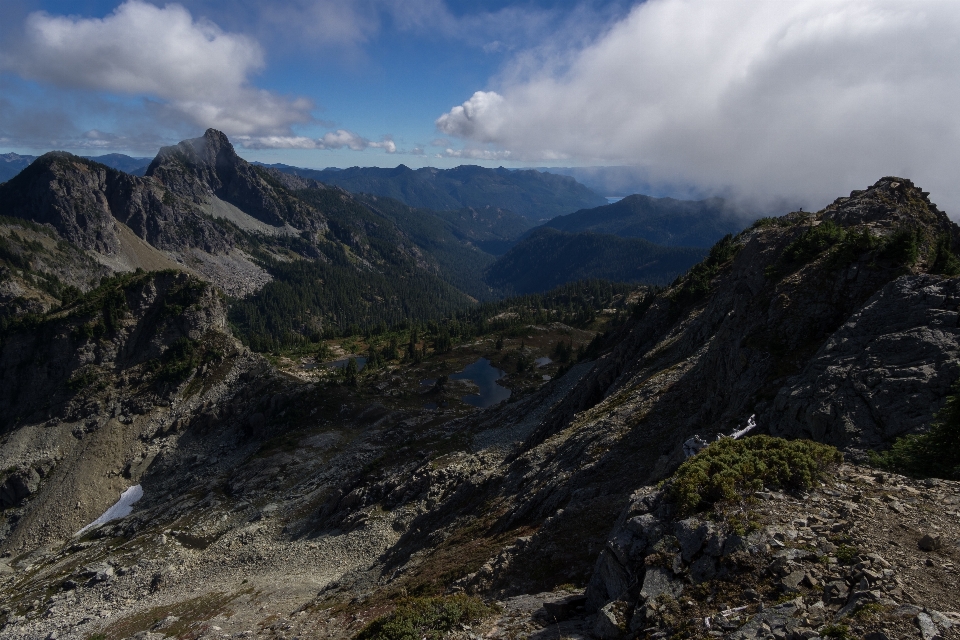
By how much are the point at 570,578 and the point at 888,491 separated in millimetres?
11536

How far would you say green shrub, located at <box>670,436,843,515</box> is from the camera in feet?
49.2

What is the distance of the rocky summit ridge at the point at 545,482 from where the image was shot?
13.0m

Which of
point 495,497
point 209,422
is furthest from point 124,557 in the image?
point 495,497

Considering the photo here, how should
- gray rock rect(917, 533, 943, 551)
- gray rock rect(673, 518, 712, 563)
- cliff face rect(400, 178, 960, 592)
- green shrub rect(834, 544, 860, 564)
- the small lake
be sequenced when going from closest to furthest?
1. green shrub rect(834, 544, 860, 564)
2. gray rock rect(917, 533, 943, 551)
3. gray rock rect(673, 518, 712, 563)
4. cliff face rect(400, 178, 960, 592)
5. the small lake

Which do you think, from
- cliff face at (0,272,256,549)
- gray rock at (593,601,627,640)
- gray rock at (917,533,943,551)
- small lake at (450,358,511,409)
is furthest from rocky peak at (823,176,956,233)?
cliff face at (0,272,256,549)

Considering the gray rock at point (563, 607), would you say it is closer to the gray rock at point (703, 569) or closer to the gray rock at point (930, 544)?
the gray rock at point (703, 569)

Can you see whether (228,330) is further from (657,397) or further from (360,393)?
(657,397)

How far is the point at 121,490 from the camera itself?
82250 millimetres

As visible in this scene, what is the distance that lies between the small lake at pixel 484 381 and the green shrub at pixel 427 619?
3680 inches

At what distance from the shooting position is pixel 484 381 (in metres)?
135

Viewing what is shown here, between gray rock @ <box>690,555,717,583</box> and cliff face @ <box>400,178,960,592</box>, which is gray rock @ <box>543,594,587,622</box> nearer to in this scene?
cliff face @ <box>400,178,960,592</box>

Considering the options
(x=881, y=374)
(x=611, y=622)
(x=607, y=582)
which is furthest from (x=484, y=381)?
(x=611, y=622)

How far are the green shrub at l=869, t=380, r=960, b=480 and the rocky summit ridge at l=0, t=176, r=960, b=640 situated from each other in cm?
77

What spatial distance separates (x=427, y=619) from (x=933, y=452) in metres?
17.6
